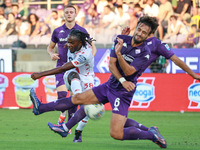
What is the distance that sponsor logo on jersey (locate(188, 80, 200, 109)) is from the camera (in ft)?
49.3

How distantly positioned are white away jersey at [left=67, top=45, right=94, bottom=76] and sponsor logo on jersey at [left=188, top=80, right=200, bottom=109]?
7.27m

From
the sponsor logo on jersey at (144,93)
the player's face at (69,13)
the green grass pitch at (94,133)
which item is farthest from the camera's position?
the sponsor logo on jersey at (144,93)

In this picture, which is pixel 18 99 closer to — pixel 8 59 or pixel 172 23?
pixel 8 59

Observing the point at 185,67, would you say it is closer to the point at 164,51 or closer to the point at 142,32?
the point at 164,51

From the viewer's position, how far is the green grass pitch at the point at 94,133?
24.7 ft

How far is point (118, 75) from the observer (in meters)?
7.00

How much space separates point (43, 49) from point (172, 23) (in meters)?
5.05

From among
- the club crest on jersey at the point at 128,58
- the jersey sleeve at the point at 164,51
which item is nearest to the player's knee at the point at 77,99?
the club crest on jersey at the point at 128,58

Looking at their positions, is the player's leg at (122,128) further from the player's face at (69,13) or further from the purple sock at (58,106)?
the player's face at (69,13)

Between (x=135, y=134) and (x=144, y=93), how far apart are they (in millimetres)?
8341

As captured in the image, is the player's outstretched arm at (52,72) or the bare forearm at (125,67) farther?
the player's outstretched arm at (52,72)

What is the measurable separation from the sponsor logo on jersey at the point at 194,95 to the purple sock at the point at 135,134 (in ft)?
26.9

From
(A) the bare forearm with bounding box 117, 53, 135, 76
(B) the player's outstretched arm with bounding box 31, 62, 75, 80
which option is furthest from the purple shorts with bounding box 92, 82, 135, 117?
(B) the player's outstretched arm with bounding box 31, 62, 75, 80

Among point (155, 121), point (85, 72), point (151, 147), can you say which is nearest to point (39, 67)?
A: point (155, 121)
